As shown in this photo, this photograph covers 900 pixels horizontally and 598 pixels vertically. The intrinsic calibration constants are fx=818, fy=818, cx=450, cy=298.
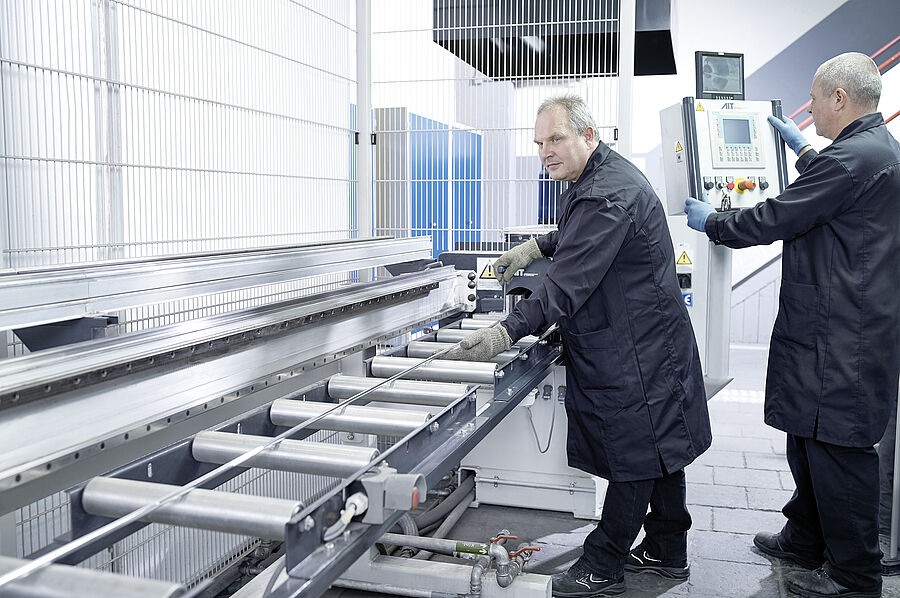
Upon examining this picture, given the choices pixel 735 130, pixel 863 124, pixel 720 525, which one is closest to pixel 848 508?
pixel 720 525

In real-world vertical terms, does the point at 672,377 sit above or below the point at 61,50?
below

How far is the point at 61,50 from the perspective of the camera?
2.23 metres

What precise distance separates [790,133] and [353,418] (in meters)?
2.74

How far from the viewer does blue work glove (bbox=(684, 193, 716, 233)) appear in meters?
3.44

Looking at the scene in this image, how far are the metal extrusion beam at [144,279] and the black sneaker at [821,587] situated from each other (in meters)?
2.08

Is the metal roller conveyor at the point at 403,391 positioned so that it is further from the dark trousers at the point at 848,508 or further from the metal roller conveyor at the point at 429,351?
the dark trousers at the point at 848,508

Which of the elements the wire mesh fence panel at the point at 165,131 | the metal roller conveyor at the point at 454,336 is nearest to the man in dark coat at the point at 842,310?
the metal roller conveyor at the point at 454,336

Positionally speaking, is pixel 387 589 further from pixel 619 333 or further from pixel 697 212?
pixel 697 212

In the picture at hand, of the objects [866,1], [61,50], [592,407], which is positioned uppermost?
[866,1]

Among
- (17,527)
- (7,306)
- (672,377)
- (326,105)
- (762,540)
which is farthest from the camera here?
(326,105)

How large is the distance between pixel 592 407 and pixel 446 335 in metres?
0.58

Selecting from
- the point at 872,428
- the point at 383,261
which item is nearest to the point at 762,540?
the point at 872,428

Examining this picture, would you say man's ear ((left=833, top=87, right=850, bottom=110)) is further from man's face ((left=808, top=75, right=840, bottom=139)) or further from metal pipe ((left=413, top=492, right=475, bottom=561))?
metal pipe ((left=413, top=492, right=475, bottom=561))

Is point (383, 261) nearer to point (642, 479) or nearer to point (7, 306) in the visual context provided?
point (642, 479)
